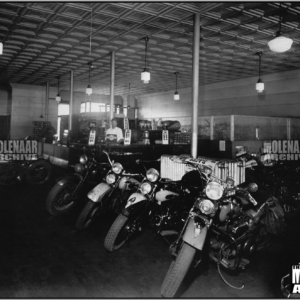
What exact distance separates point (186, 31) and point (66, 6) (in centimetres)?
300

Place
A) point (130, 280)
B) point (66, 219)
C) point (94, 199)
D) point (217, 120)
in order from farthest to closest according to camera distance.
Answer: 1. point (217, 120)
2. point (66, 219)
3. point (94, 199)
4. point (130, 280)

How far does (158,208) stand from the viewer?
372cm

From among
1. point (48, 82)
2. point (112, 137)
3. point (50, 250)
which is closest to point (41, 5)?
point (112, 137)

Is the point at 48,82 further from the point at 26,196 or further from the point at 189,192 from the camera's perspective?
the point at 189,192

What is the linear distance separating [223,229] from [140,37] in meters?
6.21

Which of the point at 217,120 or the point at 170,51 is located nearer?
the point at 217,120

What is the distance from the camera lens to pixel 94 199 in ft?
13.0

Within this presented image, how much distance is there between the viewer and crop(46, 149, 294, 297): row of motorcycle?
270cm

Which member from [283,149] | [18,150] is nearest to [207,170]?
[283,149]

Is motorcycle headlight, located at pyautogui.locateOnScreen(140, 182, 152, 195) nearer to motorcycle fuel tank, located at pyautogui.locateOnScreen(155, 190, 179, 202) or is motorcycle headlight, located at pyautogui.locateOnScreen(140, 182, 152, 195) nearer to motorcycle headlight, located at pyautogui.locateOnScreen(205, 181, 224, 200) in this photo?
motorcycle fuel tank, located at pyautogui.locateOnScreen(155, 190, 179, 202)

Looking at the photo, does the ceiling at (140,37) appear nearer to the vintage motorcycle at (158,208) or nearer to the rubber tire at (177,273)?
the vintage motorcycle at (158,208)

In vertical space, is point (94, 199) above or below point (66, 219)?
above

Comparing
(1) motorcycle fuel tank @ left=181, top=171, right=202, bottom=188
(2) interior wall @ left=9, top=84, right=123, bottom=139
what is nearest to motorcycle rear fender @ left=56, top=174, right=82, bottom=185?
(1) motorcycle fuel tank @ left=181, top=171, right=202, bottom=188

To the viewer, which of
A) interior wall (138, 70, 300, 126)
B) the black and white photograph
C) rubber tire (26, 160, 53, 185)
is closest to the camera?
the black and white photograph
